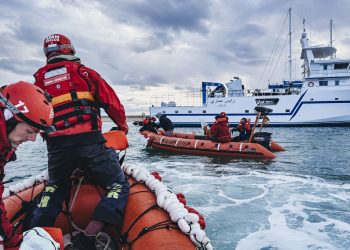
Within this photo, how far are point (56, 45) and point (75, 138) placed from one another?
0.95 m

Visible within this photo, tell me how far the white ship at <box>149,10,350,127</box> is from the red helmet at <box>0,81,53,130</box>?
96.6 ft

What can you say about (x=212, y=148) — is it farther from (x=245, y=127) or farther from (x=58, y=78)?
(x=58, y=78)

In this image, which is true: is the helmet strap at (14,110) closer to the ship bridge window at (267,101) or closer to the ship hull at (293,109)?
the ship hull at (293,109)

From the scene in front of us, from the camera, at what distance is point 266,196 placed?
631cm

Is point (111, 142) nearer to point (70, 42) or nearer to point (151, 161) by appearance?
point (70, 42)

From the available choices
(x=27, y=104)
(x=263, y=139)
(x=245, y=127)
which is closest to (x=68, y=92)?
(x=27, y=104)

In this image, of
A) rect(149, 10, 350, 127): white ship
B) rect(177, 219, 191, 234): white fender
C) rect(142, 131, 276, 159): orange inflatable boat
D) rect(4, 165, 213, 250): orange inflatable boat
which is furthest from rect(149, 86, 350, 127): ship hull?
rect(177, 219, 191, 234): white fender

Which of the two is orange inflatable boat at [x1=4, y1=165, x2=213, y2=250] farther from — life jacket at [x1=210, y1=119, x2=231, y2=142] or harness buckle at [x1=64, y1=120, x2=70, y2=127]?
life jacket at [x1=210, y1=119, x2=231, y2=142]

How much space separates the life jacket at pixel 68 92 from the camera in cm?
267

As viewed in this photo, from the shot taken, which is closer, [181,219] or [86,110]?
[181,219]

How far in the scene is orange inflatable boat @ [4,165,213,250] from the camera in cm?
230

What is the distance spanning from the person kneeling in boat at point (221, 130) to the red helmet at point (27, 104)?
9.97m

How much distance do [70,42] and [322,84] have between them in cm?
2949

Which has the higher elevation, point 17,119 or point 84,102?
point 84,102
